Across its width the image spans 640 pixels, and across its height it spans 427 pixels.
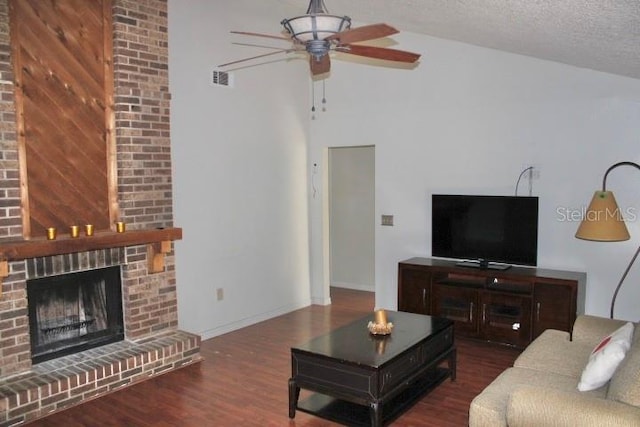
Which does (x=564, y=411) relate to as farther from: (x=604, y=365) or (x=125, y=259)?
(x=125, y=259)

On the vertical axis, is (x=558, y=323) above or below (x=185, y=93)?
below

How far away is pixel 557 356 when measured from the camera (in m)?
3.46

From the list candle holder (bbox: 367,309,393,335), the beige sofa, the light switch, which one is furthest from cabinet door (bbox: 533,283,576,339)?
the light switch

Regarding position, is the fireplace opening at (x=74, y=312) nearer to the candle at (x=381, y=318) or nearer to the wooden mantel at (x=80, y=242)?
the wooden mantel at (x=80, y=242)

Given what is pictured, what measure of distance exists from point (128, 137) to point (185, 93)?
2.74 feet

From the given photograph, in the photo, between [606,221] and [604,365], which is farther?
[606,221]

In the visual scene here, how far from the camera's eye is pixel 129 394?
4.03 m

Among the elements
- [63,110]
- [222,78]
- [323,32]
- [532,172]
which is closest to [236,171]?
[222,78]

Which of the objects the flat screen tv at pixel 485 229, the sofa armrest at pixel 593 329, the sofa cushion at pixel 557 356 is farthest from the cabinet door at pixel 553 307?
the sofa cushion at pixel 557 356

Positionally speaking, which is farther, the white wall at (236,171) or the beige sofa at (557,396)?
the white wall at (236,171)

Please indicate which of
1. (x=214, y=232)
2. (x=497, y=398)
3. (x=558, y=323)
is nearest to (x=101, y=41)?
(x=214, y=232)

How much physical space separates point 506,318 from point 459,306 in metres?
0.46

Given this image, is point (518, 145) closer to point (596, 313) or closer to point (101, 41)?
point (596, 313)

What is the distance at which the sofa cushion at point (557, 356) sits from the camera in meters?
3.29
